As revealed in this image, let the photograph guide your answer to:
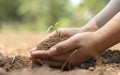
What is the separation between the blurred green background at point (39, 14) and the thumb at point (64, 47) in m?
5.57

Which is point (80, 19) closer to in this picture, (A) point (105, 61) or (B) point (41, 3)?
(B) point (41, 3)

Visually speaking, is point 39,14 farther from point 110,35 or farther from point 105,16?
point 110,35

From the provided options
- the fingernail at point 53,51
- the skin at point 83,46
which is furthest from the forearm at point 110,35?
the fingernail at point 53,51

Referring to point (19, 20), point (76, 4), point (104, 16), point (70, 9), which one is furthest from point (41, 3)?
point (104, 16)

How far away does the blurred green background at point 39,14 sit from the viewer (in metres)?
8.95

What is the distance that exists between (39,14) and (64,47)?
24.8ft

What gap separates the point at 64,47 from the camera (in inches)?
92.7

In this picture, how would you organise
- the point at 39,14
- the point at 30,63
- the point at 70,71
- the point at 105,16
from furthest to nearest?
the point at 39,14
the point at 105,16
the point at 30,63
the point at 70,71

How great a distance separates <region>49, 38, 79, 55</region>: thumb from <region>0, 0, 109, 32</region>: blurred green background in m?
5.57

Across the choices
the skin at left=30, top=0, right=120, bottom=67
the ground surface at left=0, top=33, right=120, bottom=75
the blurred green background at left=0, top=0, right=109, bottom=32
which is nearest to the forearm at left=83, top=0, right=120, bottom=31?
the ground surface at left=0, top=33, right=120, bottom=75

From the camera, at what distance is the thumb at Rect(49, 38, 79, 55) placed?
92.7 inches

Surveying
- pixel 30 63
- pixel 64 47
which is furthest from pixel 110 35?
pixel 30 63

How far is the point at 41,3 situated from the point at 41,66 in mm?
6904

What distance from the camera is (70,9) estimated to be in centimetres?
952
